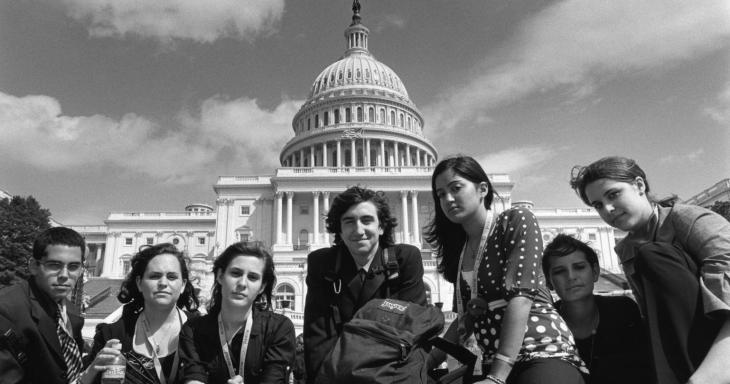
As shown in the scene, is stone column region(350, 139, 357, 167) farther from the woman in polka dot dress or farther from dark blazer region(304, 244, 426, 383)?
the woman in polka dot dress

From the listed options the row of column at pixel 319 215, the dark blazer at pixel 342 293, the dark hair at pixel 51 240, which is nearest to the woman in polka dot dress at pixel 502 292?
the dark blazer at pixel 342 293

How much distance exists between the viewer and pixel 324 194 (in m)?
64.6

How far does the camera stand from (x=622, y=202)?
396cm

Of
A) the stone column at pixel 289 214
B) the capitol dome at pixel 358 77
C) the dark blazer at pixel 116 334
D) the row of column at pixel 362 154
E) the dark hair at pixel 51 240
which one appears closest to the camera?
the dark blazer at pixel 116 334

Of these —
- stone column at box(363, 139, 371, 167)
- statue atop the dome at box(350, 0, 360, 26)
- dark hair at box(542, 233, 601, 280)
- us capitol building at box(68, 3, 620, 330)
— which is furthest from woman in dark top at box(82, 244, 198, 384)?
statue atop the dome at box(350, 0, 360, 26)

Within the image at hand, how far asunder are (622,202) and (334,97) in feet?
281

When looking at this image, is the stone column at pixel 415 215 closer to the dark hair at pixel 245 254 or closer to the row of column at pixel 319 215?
the row of column at pixel 319 215

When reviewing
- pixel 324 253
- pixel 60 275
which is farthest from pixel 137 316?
pixel 324 253

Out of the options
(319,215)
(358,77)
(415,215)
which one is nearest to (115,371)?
(319,215)

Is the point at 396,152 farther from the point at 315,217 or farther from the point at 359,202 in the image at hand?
the point at 359,202

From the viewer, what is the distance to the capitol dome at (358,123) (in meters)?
81.1

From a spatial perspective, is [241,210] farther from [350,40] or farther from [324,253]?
[324,253]

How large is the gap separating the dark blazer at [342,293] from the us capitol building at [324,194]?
32990 mm

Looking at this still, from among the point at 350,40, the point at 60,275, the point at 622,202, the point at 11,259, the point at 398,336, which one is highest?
the point at 350,40
